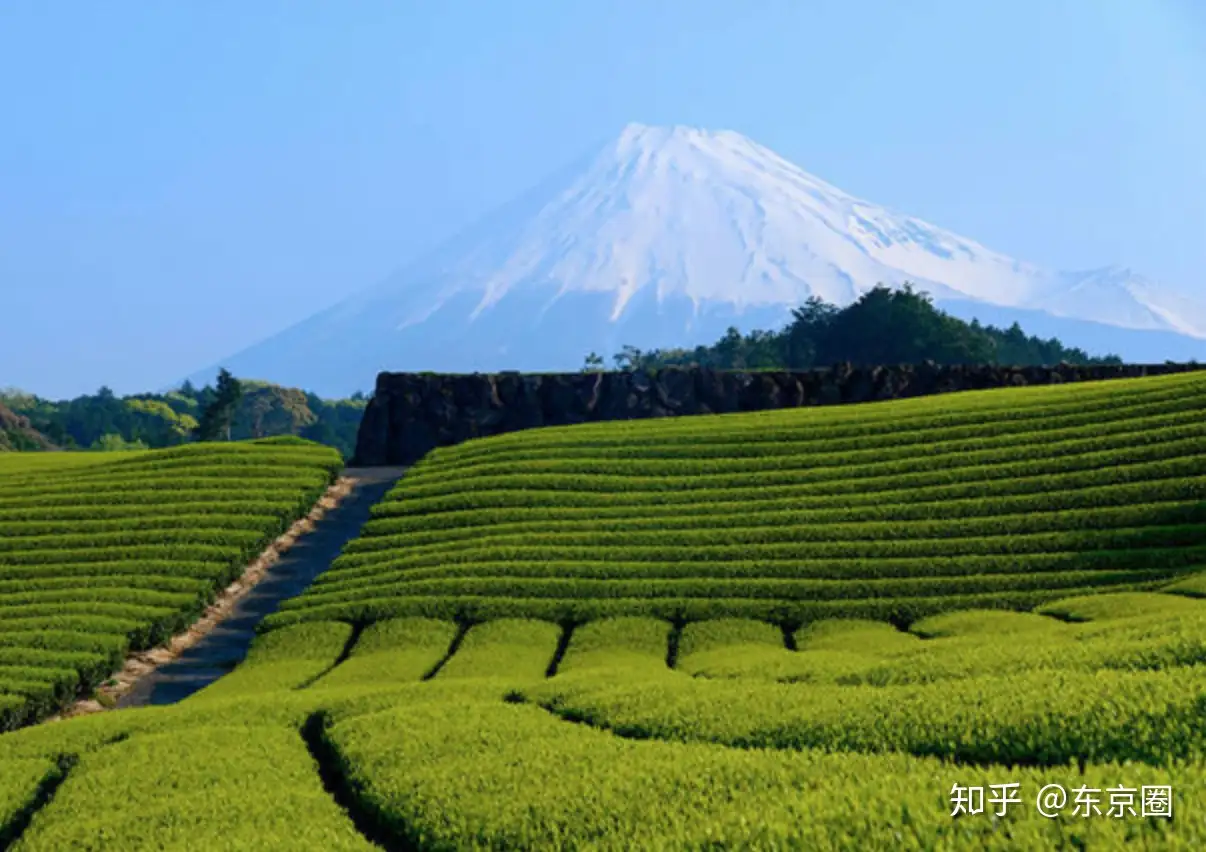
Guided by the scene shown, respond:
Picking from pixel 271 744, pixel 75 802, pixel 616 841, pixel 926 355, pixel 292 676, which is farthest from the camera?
pixel 926 355

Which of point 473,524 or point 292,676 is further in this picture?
point 473,524

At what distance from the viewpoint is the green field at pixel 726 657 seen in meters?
6.27

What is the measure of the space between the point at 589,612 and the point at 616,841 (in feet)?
33.4

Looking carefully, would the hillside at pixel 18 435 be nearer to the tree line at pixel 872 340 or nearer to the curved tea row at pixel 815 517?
the tree line at pixel 872 340

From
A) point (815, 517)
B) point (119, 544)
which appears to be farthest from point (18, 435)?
point (815, 517)

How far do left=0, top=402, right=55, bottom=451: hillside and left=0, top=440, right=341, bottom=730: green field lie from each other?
36.4m

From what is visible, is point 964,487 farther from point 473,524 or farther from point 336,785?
point 336,785

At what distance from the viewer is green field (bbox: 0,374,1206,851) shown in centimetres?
627

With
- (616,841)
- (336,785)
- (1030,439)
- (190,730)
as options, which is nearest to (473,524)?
(1030,439)

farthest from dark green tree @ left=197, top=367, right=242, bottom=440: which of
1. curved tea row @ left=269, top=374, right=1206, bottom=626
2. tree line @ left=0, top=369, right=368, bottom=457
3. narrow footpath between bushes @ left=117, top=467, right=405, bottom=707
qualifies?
curved tea row @ left=269, top=374, right=1206, bottom=626

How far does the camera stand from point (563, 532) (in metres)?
19.8

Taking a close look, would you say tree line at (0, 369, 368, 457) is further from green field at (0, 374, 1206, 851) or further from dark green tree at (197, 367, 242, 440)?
green field at (0, 374, 1206, 851)

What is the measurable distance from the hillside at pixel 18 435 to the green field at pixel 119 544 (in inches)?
1432

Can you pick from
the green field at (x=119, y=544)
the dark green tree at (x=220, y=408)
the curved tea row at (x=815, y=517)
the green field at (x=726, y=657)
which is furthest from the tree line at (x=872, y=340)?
the green field at (x=119, y=544)
